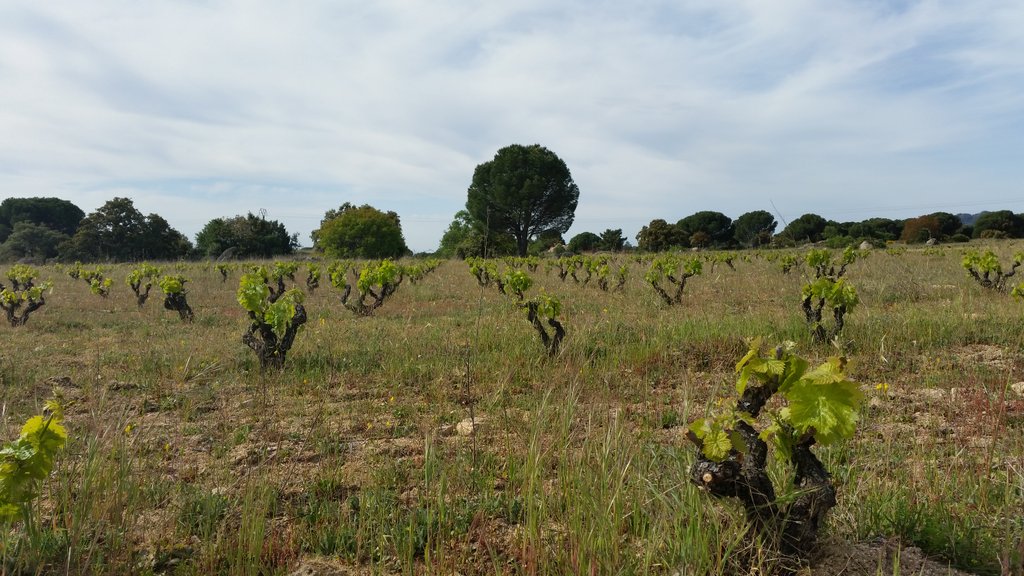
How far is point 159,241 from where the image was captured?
4441 centimetres

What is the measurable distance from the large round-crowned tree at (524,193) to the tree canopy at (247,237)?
56.9 ft

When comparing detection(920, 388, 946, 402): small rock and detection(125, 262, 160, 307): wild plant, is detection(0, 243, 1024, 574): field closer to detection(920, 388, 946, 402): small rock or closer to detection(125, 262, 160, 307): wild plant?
detection(920, 388, 946, 402): small rock

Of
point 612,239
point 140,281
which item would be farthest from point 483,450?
point 612,239

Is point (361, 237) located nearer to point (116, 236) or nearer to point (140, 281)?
point (116, 236)

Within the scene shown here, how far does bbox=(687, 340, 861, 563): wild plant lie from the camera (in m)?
1.92

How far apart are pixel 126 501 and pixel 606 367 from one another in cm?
376

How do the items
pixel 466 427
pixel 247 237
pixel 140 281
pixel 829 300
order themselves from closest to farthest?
pixel 466 427, pixel 829 300, pixel 140 281, pixel 247 237

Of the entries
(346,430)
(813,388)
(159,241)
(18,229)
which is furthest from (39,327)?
(18,229)

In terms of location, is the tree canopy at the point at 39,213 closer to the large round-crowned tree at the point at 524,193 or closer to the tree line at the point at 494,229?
the tree line at the point at 494,229

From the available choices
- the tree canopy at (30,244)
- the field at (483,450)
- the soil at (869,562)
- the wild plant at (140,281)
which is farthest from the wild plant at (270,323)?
the tree canopy at (30,244)

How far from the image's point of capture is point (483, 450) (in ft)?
11.6

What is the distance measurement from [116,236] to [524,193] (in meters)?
30.9

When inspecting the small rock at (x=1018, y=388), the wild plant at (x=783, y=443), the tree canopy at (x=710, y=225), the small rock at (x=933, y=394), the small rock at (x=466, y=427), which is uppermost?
the tree canopy at (x=710, y=225)

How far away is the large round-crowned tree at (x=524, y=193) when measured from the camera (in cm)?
4803
